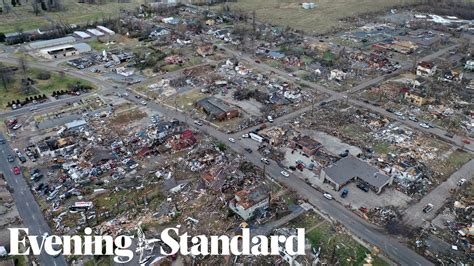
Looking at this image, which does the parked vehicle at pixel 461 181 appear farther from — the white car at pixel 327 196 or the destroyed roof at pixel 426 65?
the destroyed roof at pixel 426 65

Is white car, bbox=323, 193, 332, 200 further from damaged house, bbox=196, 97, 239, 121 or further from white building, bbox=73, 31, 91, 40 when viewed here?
white building, bbox=73, 31, 91, 40

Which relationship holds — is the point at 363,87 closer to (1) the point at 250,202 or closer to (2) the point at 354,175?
(2) the point at 354,175

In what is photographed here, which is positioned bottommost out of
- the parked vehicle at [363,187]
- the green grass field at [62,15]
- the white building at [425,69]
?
the parked vehicle at [363,187]

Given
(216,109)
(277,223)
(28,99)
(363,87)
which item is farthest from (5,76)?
(363,87)

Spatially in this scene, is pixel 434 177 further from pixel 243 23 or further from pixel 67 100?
pixel 243 23

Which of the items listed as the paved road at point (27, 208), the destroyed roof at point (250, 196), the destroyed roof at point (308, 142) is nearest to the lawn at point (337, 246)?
the destroyed roof at point (250, 196)

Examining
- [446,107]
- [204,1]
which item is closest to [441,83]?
[446,107]

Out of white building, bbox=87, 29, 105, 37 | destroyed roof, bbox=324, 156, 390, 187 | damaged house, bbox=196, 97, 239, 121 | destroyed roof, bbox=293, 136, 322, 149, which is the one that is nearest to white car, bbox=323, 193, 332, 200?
destroyed roof, bbox=324, 156, 390, 187
